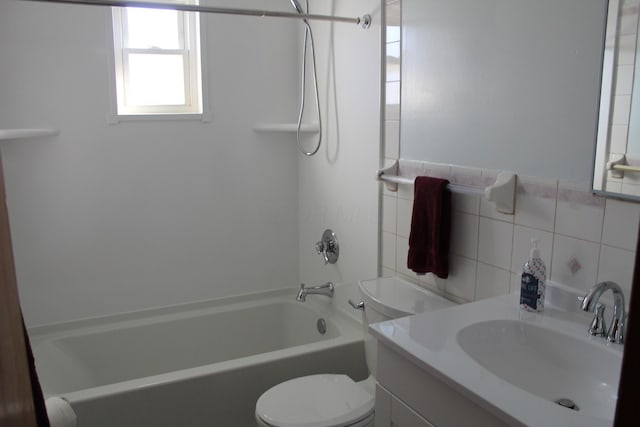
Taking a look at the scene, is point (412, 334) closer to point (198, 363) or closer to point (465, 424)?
point (465, 424)

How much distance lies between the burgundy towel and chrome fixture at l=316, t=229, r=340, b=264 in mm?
773

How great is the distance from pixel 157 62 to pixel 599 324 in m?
2.42

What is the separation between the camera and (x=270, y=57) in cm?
294

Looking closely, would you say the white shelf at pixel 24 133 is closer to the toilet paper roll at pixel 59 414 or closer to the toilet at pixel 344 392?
the toilet paper roll at pixel 59 414

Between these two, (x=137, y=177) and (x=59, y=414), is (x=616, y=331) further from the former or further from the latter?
(x=137, y=177)

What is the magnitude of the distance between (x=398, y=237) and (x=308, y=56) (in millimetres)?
1193

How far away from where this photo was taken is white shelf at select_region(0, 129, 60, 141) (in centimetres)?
208

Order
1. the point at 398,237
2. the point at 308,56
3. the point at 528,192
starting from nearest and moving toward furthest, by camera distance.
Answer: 1. the point at 528,192
2. the point at 398,237
3. the point at 308,56

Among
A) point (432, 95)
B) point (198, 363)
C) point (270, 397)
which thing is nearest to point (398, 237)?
point (432, 95)

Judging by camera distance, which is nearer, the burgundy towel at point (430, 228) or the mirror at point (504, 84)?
the mirror at point (504, 84)

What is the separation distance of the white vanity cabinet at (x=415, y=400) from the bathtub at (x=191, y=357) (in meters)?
0.92

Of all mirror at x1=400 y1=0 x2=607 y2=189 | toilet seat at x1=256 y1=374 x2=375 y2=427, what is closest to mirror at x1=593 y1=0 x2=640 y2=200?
mirror at x1=400 y1=0 x2=607 y2=189

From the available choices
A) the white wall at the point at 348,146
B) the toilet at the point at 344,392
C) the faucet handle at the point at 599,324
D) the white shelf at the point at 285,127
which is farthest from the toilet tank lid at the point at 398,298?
the white shelf at the point at 285,127

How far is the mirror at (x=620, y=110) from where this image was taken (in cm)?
126
